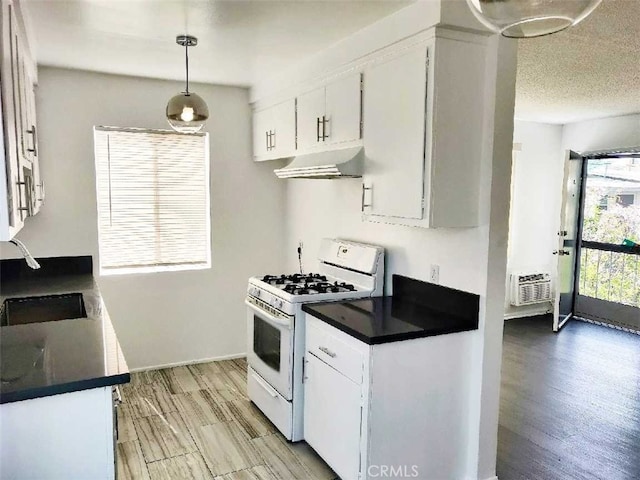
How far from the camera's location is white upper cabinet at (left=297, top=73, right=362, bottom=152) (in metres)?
2.87

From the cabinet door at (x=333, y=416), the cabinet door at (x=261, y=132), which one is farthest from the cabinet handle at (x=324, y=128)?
the cabinet door at (x=333, y=416)

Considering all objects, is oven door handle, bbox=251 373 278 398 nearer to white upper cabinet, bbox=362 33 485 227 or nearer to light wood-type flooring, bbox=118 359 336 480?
light wood-type flooring, bbox=118 359 336 480

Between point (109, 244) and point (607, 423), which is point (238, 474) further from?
point (607, 423)

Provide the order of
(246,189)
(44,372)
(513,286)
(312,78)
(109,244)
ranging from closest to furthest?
(44,372)
(312,78)
(109,244)
(246,189)
(513,286)

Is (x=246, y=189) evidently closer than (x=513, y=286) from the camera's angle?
Yes

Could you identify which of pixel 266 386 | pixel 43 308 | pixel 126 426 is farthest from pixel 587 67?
pixel 126 426

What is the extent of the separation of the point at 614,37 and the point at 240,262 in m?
3.31

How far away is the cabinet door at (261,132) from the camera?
4.11 metres

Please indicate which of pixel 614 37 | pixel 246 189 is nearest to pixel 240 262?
pixel 246 189

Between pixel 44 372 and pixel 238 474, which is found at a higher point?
pixel 44 372

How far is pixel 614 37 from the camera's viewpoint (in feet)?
→ 8.95

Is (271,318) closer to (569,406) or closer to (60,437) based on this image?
(60,437)

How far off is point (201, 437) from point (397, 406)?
145cm

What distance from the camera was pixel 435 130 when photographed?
234 cm
